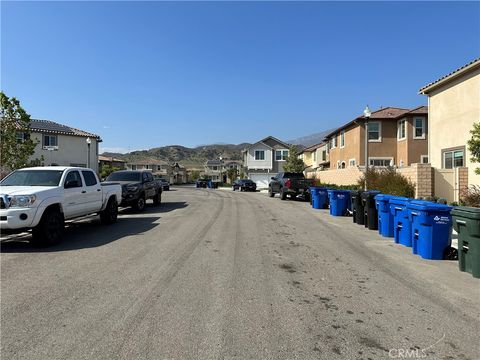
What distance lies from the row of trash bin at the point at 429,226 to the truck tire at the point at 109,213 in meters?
8.67

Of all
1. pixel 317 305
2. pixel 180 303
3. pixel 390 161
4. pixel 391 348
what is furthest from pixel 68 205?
pixel 390 161

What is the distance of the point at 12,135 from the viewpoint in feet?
67.7

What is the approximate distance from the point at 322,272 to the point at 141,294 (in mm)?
3209

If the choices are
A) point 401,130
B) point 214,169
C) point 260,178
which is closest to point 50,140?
point 401,130

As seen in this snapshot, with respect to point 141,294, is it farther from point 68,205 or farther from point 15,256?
point 68,205

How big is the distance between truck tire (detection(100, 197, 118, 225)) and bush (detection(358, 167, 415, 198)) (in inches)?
471

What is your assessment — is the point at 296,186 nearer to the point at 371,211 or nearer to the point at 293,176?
the point at 293,176

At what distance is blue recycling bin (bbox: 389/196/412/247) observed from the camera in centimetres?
924

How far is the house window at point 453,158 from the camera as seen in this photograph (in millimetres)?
16953

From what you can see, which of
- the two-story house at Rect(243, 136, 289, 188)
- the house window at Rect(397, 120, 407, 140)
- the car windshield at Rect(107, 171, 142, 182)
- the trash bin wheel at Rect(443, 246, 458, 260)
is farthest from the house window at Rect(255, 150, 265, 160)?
the trash bin wheel at Rect(443, 246, 458, 260)

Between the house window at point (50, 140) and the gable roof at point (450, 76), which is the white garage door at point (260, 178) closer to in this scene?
the house window at point (50, 140)

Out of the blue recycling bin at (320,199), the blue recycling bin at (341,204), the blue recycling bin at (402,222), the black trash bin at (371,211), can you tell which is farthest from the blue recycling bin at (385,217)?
the blue recycling bin at (320,199)

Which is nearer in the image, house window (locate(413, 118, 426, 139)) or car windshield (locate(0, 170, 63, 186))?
car windshield (locate(0, 170, 63, 186))

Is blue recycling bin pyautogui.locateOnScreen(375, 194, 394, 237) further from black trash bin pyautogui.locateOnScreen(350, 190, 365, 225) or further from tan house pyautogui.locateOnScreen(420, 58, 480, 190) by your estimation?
tan house pyautogui.locateOnScreen(420, 58, 480, 190)
